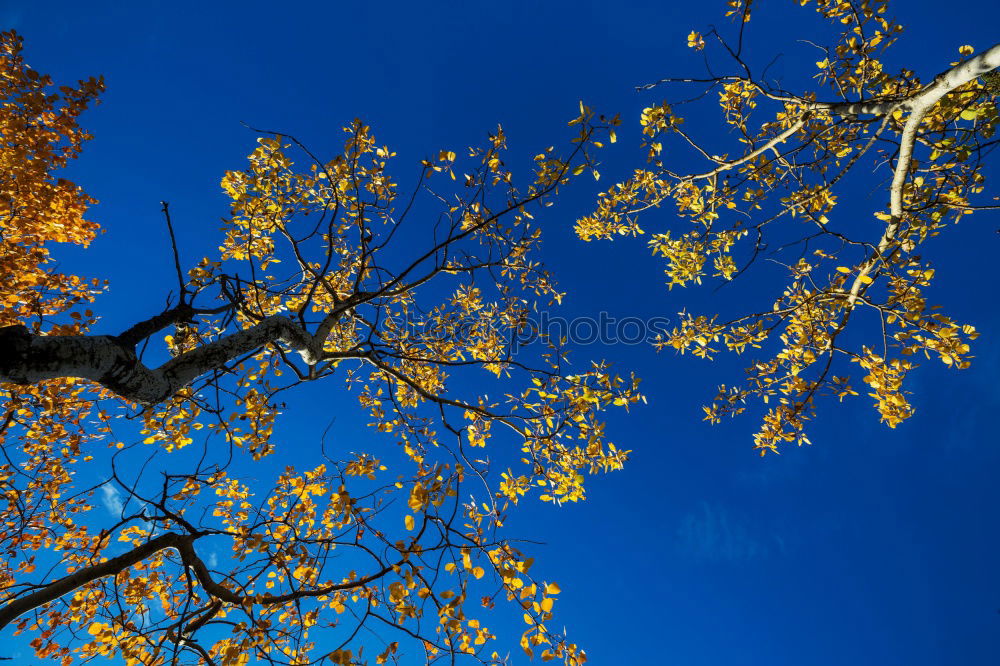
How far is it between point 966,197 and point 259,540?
9.13 m

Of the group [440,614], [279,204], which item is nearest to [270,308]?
[279,204]

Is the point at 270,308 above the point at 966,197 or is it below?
above

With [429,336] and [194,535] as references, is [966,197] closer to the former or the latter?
[429,336]

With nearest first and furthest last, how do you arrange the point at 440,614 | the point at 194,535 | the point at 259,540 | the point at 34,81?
the point at 440,614 < the point at 194,535 < the point at 259,540 < the point at 34,81

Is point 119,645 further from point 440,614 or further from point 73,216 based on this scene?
point 73,216

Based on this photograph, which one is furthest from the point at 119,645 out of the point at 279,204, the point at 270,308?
the point at 279,204

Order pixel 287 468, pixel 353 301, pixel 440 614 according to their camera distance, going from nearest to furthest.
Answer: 1. pixel 440 614
2. pixel 353 301
3. pixel 287 468

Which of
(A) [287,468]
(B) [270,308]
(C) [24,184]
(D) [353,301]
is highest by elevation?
(C) [24,184]

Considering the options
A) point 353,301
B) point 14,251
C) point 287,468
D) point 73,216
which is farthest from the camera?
point 73,216

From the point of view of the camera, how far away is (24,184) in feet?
22.5

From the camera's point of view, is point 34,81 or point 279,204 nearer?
point 279,204

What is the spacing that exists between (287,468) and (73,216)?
7.00 m

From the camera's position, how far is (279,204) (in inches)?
238

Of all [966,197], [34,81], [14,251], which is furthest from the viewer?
[14,251]
